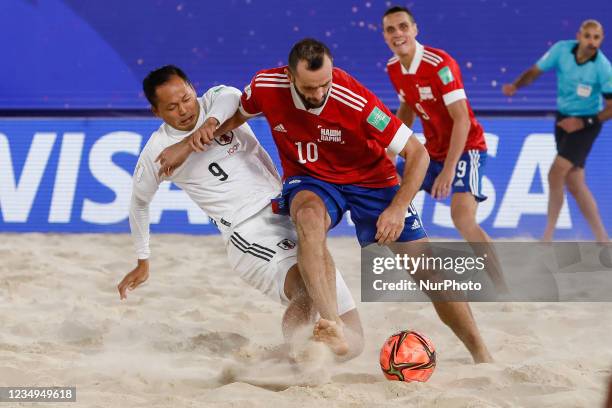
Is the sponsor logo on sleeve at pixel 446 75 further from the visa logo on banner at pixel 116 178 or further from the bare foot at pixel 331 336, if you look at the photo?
the visa logo on banner at pixel 116 178

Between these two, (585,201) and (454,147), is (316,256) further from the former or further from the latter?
(585,201)

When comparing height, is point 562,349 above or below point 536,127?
below

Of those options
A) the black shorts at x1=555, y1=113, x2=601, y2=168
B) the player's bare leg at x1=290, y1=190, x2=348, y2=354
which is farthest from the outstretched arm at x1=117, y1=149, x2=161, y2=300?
the black shorts at x1=555, y1=113, x2=601, y2=168

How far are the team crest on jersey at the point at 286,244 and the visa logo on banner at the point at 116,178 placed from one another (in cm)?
330

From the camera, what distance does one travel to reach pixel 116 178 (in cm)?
732

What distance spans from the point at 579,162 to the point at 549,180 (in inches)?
9.7

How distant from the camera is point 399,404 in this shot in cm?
318

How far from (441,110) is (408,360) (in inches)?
81.7

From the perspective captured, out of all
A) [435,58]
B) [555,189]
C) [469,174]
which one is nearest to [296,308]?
[469,174]

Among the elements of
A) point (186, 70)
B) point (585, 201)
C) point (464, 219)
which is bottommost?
point (464, 219)

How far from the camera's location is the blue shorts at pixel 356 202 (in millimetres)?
3852

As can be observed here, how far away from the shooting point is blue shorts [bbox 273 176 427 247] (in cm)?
385

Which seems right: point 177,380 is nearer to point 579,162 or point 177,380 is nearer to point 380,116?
point 380,116

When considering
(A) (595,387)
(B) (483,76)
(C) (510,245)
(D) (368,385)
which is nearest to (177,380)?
(D) (368,385)
